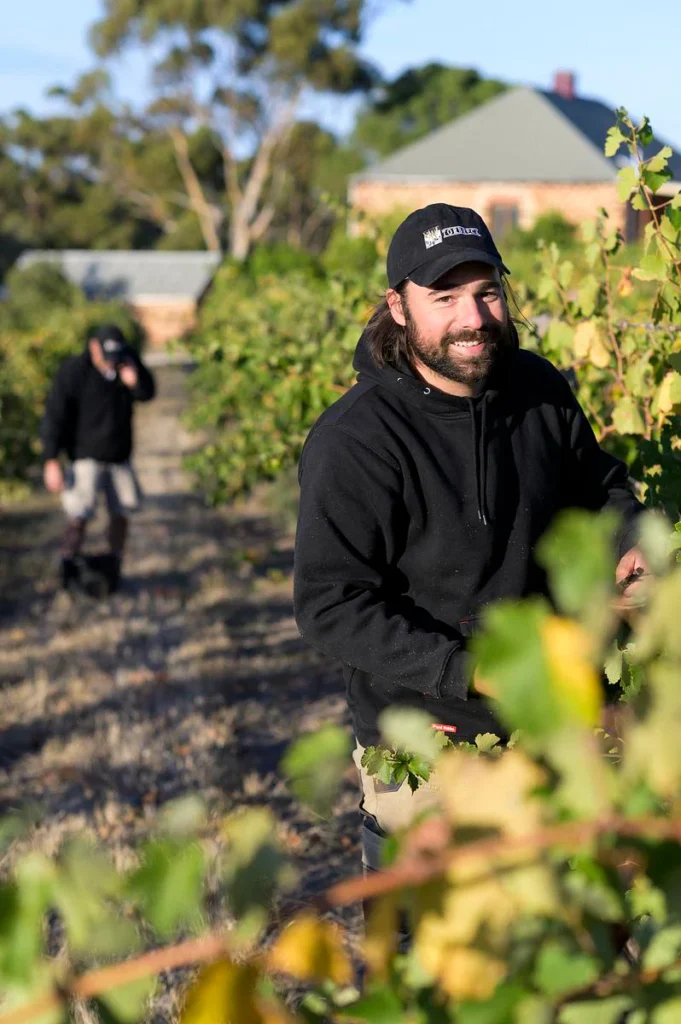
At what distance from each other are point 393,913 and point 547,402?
1.89m

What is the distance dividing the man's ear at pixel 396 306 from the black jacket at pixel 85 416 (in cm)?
531

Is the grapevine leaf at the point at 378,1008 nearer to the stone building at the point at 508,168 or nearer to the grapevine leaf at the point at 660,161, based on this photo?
the grapevine leaf at the point at 660,161

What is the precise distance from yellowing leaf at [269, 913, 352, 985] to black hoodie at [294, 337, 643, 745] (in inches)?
53.8

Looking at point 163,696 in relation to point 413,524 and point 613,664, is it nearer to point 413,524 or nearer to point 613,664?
point 413,524

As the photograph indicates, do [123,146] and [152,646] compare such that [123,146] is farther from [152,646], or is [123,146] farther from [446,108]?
[152,646]

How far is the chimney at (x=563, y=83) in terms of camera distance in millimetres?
43062

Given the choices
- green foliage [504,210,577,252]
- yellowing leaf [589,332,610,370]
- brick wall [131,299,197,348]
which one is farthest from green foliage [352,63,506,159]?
yellowing leaf [589,332,610,370]

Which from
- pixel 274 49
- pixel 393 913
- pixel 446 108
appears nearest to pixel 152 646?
pixel 393 913

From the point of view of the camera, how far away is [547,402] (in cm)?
258

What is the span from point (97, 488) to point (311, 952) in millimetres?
7240

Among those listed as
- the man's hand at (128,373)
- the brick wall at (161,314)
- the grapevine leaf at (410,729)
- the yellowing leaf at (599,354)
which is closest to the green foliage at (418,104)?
the brick wall at (161,314)

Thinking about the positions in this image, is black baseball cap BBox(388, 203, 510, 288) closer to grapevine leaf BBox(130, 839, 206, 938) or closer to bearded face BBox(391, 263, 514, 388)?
bearded face BBox(391, 263, 514, 388)

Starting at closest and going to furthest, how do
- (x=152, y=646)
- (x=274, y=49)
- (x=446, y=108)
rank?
(x=152, y=646), (x=274, y=49), (x=446, y=108)

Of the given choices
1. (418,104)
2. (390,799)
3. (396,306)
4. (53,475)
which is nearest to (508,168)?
(418,104)
